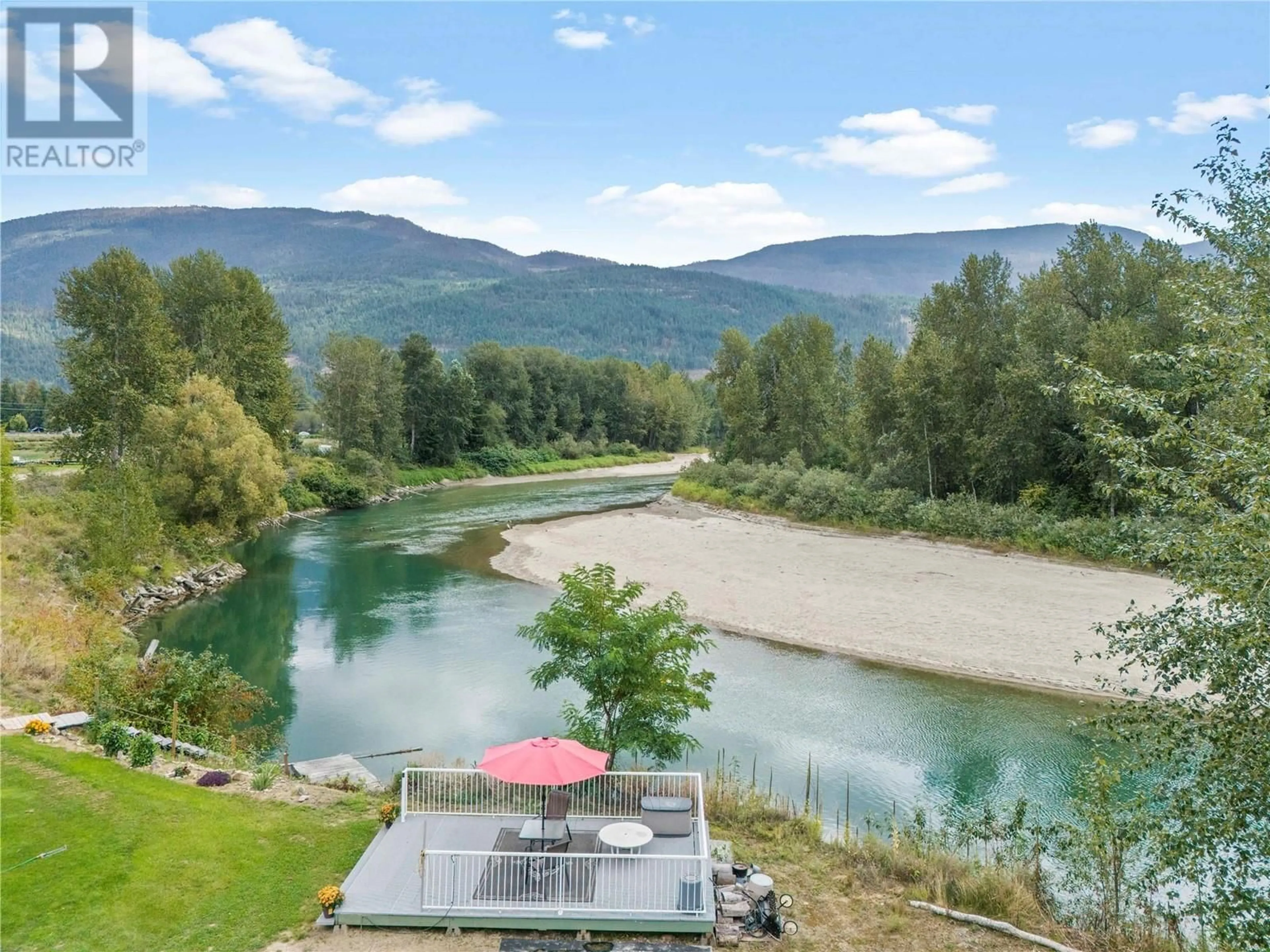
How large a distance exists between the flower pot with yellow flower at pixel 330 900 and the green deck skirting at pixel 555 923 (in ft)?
0.31

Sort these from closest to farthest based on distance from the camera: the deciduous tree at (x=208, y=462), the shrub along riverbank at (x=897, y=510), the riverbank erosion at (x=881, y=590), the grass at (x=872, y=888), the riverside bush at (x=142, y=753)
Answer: the grass at (x=872, y=888), the riverside bush at (x=142, y=753), the riverbank erosion at (x=881, y=590), the shrub along riverbank at (x=897, y=510), the deciduous tree at (x=208, y=462)

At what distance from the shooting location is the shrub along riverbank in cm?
3784

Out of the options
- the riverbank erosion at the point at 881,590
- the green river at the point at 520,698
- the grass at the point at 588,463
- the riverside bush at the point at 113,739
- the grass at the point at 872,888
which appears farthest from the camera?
the grass at the point at 588,463

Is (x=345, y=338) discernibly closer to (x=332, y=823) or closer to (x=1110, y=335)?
(x=1110, y=335)

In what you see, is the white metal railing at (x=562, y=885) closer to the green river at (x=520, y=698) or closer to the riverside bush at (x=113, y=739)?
the green river at (x=520, y=698)

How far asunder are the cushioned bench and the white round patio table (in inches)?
12.4

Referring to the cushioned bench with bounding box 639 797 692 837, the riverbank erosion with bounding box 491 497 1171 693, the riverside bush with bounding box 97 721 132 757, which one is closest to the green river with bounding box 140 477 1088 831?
the riverbank erosion with bounding box 491 497 1171 693

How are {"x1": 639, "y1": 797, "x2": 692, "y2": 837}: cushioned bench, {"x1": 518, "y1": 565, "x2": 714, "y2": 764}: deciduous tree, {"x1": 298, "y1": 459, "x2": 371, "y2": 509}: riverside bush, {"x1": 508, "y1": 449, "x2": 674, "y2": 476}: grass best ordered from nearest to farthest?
1. {"x1": 639, "y1": 797, "x2": 692, "y2": 837}: cushioned bench
2. {"x1": 518, "y1": 565, "x2": 714, "y2": 764}: deciduous tree
3. {"x1": 298, "y1": 459, "x2": 371, "y2": 509}: riverside bush
4. {"x1": 508, "y1": 449, "x2": 674, "y2": 476}: grass

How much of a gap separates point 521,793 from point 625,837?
302 cm

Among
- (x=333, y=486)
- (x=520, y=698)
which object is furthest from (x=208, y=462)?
(x=520, y=698)

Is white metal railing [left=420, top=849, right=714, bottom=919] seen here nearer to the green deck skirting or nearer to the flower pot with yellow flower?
the green deck skirting

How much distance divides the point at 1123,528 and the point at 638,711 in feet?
28.8

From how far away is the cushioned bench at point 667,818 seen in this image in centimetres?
1221

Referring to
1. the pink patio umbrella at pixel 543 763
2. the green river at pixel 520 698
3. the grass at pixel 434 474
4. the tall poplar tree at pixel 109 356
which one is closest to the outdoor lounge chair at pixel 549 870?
the pink patio umbrella at pixel 543 763
